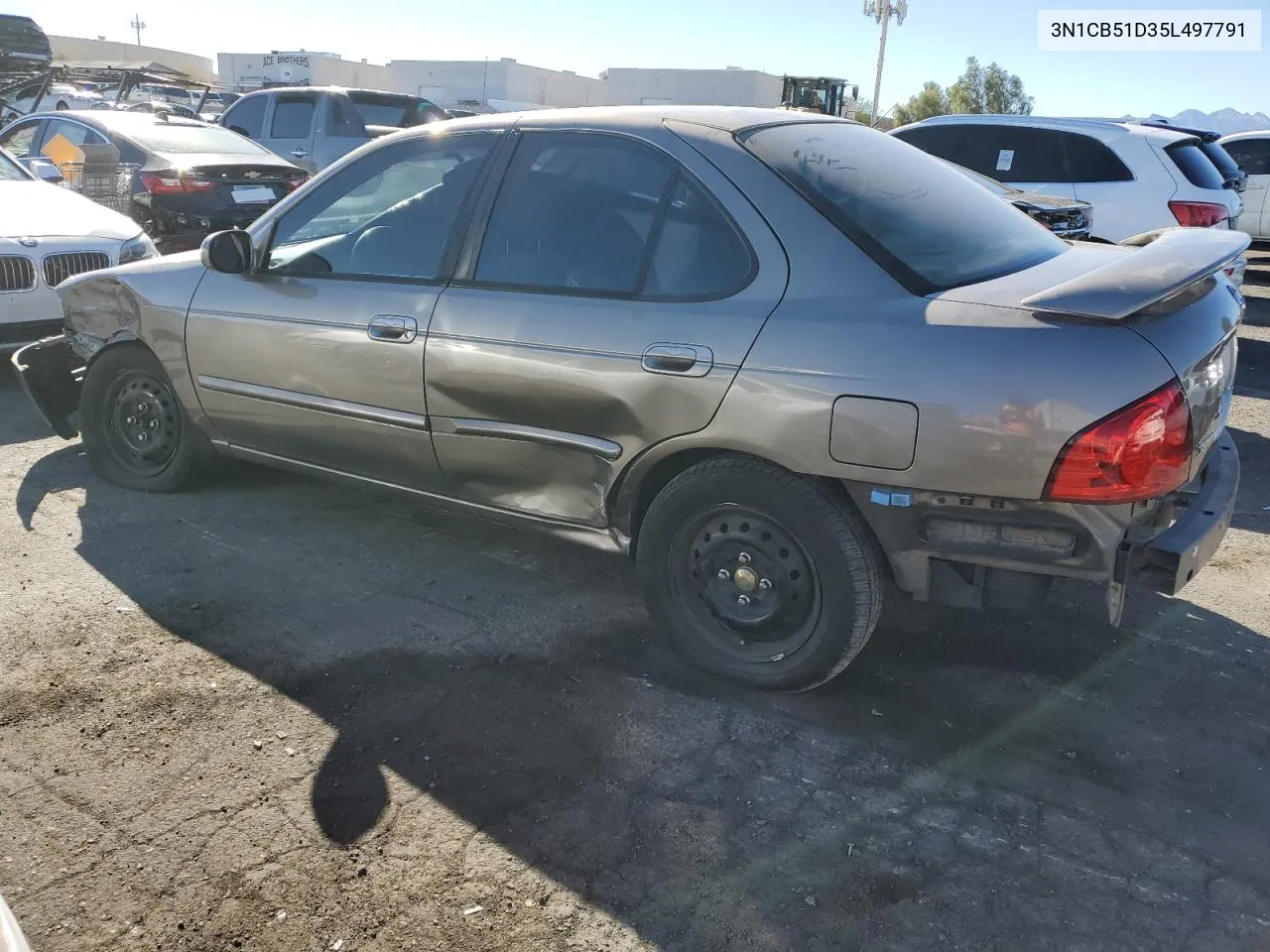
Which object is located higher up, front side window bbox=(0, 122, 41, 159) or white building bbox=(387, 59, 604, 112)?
white building bbox=(387, 59, 604, 112)

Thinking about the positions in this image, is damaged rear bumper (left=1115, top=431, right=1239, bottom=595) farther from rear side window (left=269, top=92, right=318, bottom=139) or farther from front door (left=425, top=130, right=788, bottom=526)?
rear side window (left=269, top=92, right=318, bottom=139)

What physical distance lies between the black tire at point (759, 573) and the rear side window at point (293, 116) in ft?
37.1

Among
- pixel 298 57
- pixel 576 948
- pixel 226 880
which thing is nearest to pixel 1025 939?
pixel 576 948

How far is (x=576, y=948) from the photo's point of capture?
232 centimetres

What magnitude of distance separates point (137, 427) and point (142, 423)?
4cm

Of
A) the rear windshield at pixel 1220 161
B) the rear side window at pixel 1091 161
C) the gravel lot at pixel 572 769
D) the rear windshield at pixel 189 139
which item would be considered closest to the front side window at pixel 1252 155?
the rear windshield at pixel 1220 161

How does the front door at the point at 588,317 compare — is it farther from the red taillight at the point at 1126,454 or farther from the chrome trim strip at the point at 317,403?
the red taillight at the point at 1126,454

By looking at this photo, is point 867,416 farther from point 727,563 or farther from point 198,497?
point 198,497

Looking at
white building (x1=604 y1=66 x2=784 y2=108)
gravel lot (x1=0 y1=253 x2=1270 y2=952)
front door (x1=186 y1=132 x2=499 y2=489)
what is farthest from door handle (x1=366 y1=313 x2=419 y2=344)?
white building (x1=604 y1=66 x2=784 y2=108)

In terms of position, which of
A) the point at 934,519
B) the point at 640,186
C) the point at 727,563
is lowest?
the point at 727,563

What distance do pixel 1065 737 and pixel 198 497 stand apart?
388cm

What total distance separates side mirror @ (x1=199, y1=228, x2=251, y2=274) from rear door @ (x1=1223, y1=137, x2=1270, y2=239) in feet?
45.2

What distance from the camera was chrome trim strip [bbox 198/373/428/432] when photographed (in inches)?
152

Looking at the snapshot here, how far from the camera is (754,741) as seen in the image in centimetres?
311
